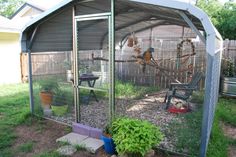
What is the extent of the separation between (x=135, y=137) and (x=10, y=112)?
411 cm

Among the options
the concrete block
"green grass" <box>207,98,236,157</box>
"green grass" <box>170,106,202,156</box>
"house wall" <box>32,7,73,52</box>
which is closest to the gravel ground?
"green grass" <box>170,106,202,156</box>

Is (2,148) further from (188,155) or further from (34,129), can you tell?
(188,155)

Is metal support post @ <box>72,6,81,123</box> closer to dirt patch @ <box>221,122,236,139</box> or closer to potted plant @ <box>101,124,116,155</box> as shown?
potted plant @ <box>101,124,116,155</box>

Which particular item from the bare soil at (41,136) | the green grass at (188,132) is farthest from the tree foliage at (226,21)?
the bare soil at (41,136)

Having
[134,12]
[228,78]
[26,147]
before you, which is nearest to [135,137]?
[26,147]

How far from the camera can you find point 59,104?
5.18 metres

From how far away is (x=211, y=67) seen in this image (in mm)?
2750

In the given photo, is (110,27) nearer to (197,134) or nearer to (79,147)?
(79,147)

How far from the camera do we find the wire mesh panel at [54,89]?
5109 millimetres

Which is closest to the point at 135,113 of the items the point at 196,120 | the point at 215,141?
the point at 196,120

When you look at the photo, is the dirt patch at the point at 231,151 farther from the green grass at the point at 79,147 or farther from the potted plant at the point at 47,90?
the potted plant at the point at 47,90

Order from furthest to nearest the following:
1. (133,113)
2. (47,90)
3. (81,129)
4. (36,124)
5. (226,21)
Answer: (226,21), (133,113), (47,90), (36,124), (81,129)

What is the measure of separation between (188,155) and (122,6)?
3.30 meters

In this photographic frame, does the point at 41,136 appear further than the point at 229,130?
No
